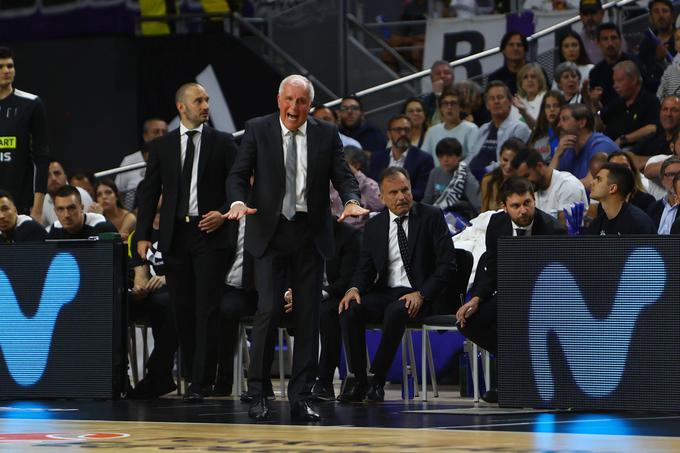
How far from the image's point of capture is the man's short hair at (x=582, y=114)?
11719mm

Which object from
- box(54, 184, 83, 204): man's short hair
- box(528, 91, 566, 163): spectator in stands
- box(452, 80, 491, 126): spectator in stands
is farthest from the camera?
box(452, 80, 491, 126): spectator in stands

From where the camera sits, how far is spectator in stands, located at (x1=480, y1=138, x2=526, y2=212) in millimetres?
11219

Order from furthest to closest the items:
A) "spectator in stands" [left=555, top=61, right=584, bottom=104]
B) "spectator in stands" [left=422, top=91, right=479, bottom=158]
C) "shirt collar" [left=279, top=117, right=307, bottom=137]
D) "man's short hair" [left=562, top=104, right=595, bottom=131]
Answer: "spectator in stands" [left=422, top=91, right=479, bottom=158], "spectator in stands" [left=555, top=61, right=584, bottom=104], "man's short hair" [left=562, top=104, right=595, bottom=131], "shirt collar" [left=279, top=117, right=307, bottom=137]

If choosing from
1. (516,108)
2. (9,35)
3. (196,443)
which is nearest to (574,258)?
(196,443)

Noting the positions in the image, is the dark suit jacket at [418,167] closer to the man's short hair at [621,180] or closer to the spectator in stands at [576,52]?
the spectator in stands at [576,52]

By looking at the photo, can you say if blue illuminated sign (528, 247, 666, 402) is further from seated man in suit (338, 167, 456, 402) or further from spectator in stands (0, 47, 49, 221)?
spectator in stands (0, 47, 49, 221)

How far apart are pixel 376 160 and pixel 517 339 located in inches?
196

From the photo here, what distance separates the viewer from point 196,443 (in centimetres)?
678

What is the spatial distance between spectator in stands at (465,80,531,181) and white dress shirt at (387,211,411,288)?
2784 mm

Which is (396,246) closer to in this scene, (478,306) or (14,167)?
(478,306)

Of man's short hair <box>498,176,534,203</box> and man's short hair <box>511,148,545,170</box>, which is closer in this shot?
man's short hair <box>498,176,534,203</box>

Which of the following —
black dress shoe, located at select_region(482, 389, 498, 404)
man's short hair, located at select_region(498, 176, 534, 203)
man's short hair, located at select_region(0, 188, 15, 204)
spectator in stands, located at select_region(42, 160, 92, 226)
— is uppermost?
spectator in stands, located at select_region(42, 160, 92, 226)

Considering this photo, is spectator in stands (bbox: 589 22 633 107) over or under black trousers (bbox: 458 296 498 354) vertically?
over

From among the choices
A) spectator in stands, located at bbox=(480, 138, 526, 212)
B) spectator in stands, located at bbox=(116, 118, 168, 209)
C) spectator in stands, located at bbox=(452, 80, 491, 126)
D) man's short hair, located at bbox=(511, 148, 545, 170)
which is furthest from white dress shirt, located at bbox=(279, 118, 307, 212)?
spectator in stands, located at bbox=(116, 118, 168, 209)
